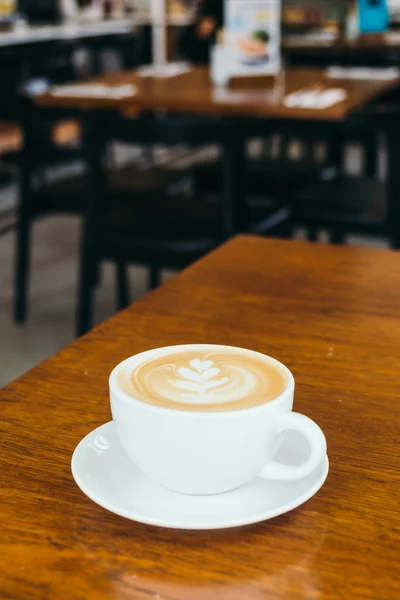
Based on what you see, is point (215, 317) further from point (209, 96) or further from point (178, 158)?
point (178, 158)

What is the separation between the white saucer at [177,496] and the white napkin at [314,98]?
1925 millimetres

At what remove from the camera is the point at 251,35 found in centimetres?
275

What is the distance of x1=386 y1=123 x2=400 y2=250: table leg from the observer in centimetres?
227

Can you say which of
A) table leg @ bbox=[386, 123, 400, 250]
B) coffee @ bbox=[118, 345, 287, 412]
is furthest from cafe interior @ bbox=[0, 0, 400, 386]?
coffee @ bbox=[118, 345, 287, 412]

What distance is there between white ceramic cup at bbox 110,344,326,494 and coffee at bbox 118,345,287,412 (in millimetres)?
10

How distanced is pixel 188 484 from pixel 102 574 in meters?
0.07

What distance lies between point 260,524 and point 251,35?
2.54 m

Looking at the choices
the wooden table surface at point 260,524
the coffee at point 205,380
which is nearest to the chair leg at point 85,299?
the wooden table surface at point 260,524

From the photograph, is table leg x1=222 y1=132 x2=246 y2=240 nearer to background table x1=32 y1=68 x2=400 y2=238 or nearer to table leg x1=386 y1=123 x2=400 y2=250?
background table x1=32 y1=68 x2=400 y2=238

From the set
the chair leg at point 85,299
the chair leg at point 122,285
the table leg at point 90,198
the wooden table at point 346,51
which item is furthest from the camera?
the wooden table at point 346,51

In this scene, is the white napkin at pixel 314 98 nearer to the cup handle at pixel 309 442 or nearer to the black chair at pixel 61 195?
the black chair at pixel 61 195

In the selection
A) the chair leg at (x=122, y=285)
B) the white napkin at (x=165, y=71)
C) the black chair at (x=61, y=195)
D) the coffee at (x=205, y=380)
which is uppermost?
the coffee at (x=205, y=380)

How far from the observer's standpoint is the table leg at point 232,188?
2.19 metres

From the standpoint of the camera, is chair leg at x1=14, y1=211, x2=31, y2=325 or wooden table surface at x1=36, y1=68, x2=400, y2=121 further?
chair leg at x1=14, y1=211, x2=31, y2=325
